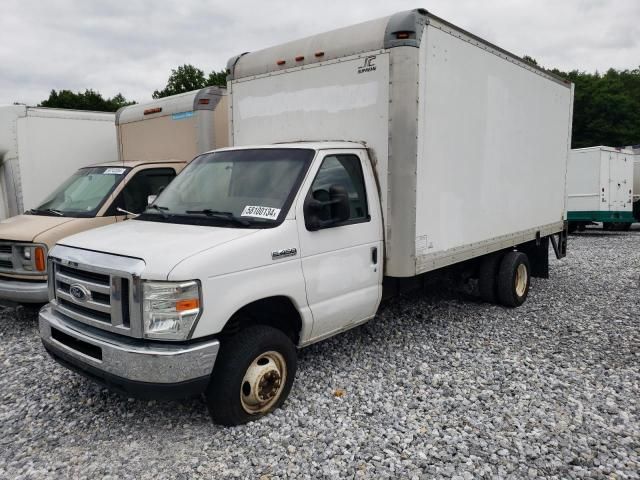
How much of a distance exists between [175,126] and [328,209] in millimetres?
4627

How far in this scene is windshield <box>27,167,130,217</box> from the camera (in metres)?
6.84

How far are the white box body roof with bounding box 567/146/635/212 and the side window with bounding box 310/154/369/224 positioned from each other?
48.0ft

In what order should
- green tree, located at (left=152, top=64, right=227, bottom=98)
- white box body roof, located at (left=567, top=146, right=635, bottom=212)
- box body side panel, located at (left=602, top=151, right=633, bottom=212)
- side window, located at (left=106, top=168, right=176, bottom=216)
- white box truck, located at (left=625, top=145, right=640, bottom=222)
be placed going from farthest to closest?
green tree, located at (left=152, top=64, right=227, bottom=98)
white box truck, located at (left=625, top=145, right=640, bottom=222)
box body side panel, located at (left=602, top=151, right=633, bottom=212)
white box body roof, located at (left=567, top=146, right=635, bottom=212)
side window, located at (left=106, top=168, right=176, bottom=216)

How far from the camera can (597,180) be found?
17.1m

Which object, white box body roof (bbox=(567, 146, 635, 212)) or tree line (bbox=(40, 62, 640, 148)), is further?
tree line (bbox=(40, 62, 640, 148))

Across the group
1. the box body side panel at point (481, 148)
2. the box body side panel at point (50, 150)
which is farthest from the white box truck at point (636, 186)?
the box body side panel at point (50, 150)

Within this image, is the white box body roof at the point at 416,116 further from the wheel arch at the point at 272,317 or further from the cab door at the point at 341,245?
the wheel arch at the point at 272,317

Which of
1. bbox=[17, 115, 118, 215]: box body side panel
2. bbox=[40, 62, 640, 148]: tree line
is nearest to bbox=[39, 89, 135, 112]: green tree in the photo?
bbox=[40, 62, 640, 148]: tree line

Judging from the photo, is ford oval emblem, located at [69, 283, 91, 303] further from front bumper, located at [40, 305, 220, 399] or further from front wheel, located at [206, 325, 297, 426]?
front wheel, located at [206, 325, 297, 426]

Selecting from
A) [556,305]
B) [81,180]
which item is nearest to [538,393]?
[556,305]

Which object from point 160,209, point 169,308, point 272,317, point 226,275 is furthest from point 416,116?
point 169,308

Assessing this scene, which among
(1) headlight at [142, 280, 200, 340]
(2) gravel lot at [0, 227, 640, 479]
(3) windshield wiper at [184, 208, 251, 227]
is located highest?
(3) windshield wiper at [184, 208, 251, 227]

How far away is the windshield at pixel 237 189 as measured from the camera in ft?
13.9

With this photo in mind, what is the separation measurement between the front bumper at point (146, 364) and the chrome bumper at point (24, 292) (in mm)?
2544
